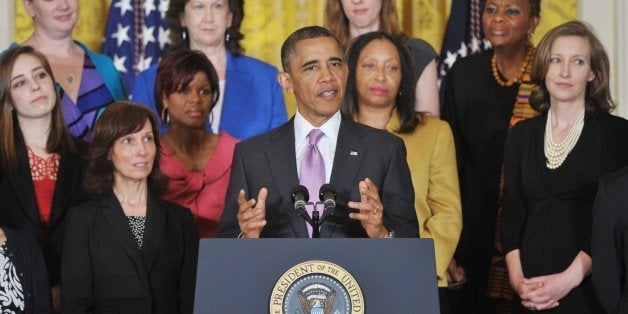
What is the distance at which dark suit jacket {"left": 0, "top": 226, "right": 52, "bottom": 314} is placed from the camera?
13.7 ft

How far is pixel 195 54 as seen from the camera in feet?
18.1

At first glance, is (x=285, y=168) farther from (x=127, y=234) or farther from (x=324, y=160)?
(x=127, y=234)

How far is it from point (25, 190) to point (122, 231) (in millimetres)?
595

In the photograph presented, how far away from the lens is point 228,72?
5.83m

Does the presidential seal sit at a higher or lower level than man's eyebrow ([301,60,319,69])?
lower

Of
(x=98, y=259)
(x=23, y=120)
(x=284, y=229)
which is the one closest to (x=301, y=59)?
(x=284, y=229)

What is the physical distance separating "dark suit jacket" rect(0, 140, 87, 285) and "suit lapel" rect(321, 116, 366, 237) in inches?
56.8

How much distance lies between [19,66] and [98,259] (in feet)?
3.61

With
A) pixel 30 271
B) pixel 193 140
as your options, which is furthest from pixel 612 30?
pixel 30 271

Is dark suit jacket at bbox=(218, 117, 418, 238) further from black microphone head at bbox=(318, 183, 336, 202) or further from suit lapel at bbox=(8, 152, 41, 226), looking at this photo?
suit lapel at bbox=(8, 152, 41, 226)

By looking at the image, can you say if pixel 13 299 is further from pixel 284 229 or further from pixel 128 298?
pixel 284 229

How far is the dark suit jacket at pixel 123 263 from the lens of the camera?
434 centimetres

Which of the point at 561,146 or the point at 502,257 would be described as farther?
the point at 502,257

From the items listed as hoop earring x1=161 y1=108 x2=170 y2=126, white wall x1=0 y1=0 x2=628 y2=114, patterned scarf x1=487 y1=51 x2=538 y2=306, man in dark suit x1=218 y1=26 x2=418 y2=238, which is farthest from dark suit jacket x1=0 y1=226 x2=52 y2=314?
patterned scarf x1=487 y1=51 x2=538 y2=306
